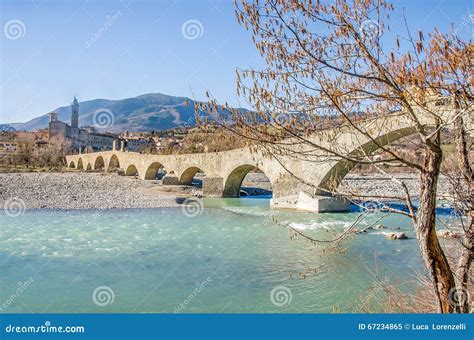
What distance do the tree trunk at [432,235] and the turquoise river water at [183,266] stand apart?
79 centimetres

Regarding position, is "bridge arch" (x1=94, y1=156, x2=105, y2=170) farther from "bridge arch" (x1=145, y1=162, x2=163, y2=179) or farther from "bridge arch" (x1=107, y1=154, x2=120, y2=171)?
"bridge arch" (x1=145, y1=162, x2=163, y2=179)

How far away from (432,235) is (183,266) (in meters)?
5.61

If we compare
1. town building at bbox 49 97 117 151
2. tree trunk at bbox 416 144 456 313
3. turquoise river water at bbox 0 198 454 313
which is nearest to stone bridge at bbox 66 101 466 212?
tree trunk at bbox 416 144 456 313

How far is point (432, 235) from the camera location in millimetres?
3105

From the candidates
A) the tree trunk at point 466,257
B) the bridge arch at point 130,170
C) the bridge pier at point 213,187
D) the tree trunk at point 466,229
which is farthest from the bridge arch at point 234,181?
the tree trunk at point 466,257

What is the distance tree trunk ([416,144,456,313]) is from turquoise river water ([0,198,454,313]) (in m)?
0.79

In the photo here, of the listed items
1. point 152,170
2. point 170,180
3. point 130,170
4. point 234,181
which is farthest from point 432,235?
point 130,170

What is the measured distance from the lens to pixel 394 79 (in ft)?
8.55

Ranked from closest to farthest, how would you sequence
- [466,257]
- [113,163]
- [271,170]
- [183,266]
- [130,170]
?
[466,257] → [183,266] → [271,170] → [130,170] → [113,163]

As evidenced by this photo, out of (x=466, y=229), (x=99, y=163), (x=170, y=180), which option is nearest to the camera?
(x=466, y=229)

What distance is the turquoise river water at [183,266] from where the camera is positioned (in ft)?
19.2

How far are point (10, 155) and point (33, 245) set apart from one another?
3736 cm

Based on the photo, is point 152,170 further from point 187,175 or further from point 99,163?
point 99,163

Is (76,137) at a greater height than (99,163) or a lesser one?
greater
